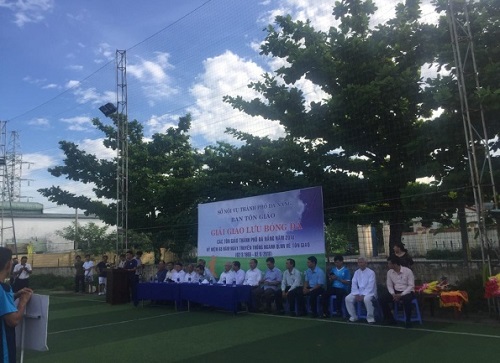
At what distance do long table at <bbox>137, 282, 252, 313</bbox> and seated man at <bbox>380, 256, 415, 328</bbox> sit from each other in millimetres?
2840

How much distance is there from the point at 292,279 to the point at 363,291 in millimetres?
1665

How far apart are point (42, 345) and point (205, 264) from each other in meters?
7.84

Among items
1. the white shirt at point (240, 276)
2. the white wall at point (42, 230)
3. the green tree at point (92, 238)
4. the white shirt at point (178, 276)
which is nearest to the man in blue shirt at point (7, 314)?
the white shirt at point (240, 276)

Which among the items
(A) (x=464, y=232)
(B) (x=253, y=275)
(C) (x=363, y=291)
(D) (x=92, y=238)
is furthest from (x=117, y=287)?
(D) (x=92, y=238)

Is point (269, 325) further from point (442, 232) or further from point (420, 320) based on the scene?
point (442, 232)

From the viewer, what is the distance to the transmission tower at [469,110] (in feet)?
23.8

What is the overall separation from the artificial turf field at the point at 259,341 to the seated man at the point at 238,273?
1104 millimetres

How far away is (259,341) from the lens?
628cm

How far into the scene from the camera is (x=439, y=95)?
7.79 m

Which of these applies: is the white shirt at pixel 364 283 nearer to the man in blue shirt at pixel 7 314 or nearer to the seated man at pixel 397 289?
the seated man at pixel 397 289

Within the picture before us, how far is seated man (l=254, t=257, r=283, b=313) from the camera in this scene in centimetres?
888

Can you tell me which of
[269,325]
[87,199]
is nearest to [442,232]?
[269,325]

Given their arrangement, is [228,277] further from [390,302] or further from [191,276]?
[390,302]

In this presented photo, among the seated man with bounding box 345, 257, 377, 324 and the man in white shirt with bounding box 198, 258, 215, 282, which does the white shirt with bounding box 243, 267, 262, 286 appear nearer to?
the man in white shirt with bounding box 198, 258, 215, 282
